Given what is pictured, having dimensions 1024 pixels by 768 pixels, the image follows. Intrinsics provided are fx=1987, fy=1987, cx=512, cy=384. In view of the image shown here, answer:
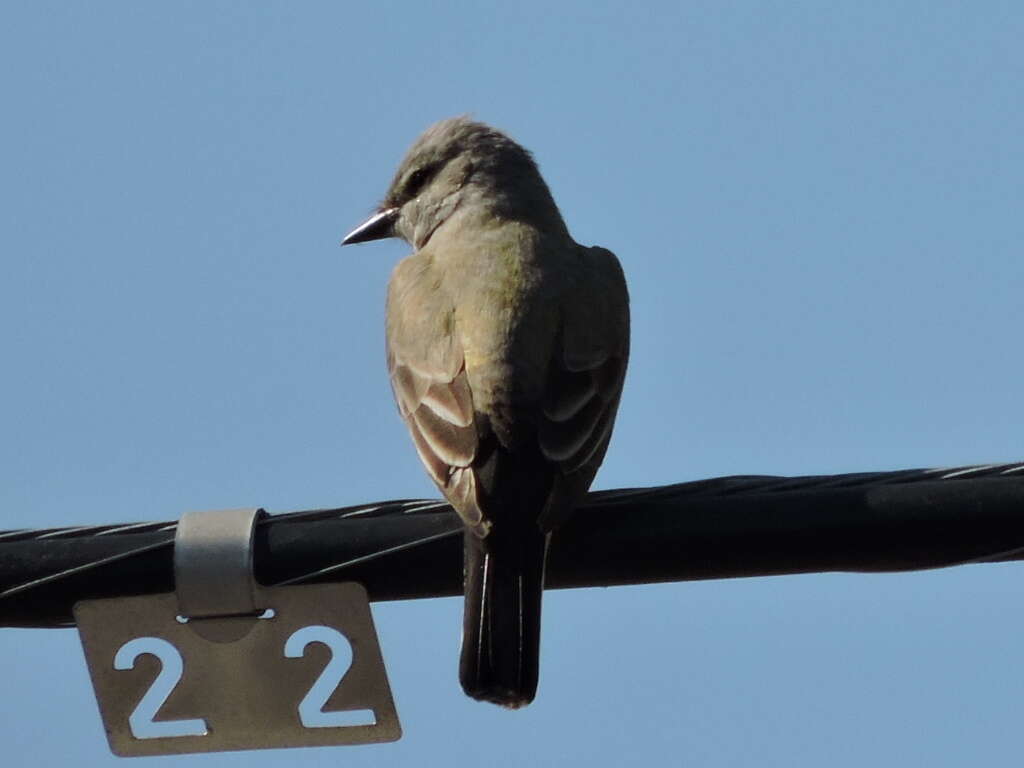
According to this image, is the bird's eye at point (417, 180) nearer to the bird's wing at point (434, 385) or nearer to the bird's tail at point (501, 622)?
the bird's wing at point (434, 385)

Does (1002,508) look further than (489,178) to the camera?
No

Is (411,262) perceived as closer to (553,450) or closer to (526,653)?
(553,450)

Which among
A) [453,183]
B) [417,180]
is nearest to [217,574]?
[453,183]

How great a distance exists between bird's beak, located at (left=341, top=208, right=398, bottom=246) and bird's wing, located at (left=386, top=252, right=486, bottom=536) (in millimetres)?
1792

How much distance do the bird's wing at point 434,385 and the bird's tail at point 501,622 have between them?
0.15 m

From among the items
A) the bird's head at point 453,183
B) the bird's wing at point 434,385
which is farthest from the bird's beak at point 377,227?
the bird's wing at point 434,385

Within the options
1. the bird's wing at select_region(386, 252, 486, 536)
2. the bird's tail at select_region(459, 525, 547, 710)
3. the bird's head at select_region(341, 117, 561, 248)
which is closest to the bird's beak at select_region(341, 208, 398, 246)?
the bird's head at select_region(341, 117, 561, 248)

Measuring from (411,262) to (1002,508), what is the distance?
3.95 meters

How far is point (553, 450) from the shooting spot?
22.8 ft

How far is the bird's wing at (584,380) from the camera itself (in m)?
6.93

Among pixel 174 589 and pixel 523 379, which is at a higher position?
pixel 523 379

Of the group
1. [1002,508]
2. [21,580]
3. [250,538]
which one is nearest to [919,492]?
[1002,508]

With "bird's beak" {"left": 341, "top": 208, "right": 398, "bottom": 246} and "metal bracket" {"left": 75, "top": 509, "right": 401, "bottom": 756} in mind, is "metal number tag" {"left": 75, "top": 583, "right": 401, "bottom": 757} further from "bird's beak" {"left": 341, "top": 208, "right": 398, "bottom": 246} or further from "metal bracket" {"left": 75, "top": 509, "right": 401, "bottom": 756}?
"bird's beak" {"left": 341, "top": 208, "right": 398, "bottom": 246}

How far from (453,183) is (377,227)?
636 mm
